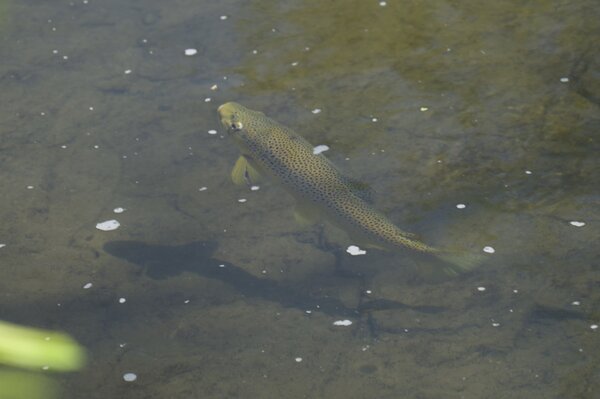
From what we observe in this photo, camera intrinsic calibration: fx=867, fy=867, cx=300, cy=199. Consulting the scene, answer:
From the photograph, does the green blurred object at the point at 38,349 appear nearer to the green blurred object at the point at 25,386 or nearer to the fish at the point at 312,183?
the green blurred object at the point at 25,386

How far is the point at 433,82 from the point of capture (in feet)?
21.4

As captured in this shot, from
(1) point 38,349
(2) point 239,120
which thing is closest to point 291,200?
(2) point 239,120

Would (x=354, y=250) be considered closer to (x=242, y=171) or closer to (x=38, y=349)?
(x=242, y=171)

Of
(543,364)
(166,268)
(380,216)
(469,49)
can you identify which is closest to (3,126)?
(166,268)

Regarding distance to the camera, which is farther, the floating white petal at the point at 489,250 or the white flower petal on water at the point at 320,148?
the white flower petal on water at the point at 320,148

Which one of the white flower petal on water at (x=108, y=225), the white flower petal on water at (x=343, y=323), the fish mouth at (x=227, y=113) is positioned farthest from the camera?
the fish mouth at (x=227, y=113)

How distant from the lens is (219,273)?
4.98m

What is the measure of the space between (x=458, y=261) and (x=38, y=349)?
2.28 meters

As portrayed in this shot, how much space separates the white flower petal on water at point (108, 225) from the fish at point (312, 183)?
31.3 inches

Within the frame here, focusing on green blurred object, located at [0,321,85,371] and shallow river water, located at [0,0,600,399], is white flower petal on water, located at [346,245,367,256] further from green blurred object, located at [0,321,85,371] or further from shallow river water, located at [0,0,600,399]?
green blurred object, located at [0,321,85,371]

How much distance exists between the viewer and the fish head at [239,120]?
18.3ft

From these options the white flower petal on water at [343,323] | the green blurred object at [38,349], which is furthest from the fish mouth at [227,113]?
the green blurred object at [38,349]

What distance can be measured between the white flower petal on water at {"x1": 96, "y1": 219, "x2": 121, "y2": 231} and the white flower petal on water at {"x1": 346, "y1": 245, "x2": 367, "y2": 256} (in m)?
1.46

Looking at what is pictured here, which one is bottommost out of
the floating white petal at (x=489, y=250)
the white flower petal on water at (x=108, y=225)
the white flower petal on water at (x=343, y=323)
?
the white flower petal on water at (x=108, y=225)
